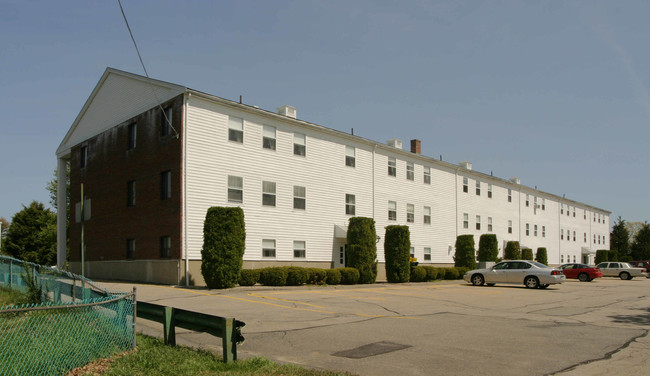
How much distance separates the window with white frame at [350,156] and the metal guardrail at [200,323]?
Result: 24389mm

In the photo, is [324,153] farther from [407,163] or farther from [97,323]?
[97,323]

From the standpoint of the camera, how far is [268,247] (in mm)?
28281

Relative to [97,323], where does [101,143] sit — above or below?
above

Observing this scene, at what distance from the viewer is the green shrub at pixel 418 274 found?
108 ft

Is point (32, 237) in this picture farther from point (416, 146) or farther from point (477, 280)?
point (477, 280)

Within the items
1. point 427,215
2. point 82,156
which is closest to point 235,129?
point 82,156

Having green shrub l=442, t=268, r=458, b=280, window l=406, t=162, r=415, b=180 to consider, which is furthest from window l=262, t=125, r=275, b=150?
green shrub l=442, t=268, r=458, b=280

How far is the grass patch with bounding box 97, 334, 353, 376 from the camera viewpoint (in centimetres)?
783

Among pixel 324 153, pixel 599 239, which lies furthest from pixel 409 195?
pixel 599 239

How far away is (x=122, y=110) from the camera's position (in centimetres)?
3144

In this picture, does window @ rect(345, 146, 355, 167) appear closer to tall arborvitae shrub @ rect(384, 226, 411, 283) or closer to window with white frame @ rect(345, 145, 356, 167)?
window with white frame @ rect(345, 145, 356, 167)

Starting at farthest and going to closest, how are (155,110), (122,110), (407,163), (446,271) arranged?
(407,163) < (446,271) < (122,110) < (155,110)

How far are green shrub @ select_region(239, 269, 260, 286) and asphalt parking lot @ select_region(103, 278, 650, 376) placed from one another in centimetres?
375

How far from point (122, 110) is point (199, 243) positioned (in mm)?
11022
